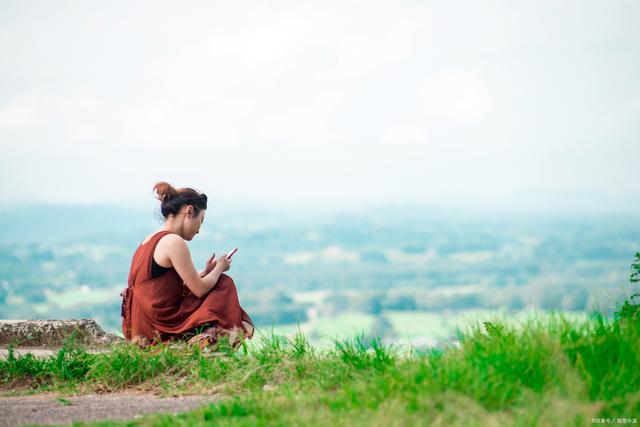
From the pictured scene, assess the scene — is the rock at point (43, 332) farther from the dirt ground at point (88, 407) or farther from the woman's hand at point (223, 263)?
the dirt ground at point (88, 407)

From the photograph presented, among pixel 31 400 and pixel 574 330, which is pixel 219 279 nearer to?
pixel 31 400

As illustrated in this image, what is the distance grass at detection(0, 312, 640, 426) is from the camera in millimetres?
4453

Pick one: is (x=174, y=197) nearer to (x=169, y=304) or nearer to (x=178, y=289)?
(x=178, y=289)

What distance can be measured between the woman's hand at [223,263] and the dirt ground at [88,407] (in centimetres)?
144

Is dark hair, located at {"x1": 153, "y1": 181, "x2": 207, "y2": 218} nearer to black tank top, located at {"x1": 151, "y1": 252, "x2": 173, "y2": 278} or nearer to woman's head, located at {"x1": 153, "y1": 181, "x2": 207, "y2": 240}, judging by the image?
woman's head, located at {"x1": 153, "y1": 181, "x2": 207, "y2": 240}

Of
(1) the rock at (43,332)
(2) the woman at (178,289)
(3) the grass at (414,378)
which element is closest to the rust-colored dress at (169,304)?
(2) the woman at (178,289)

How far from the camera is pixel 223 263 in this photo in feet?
23.1

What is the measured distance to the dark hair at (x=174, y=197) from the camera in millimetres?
6871

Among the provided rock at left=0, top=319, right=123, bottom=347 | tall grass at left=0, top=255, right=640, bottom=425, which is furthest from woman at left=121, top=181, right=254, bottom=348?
rock at left=0, top=319, right=123, bottom=347

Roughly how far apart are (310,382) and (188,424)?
1.15 metres

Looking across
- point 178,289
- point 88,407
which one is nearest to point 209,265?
point 178,289

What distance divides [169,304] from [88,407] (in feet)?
5.05

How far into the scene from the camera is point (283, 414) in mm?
4746

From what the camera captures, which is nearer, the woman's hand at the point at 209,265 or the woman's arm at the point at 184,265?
the woman's arm at the point at 184,265
